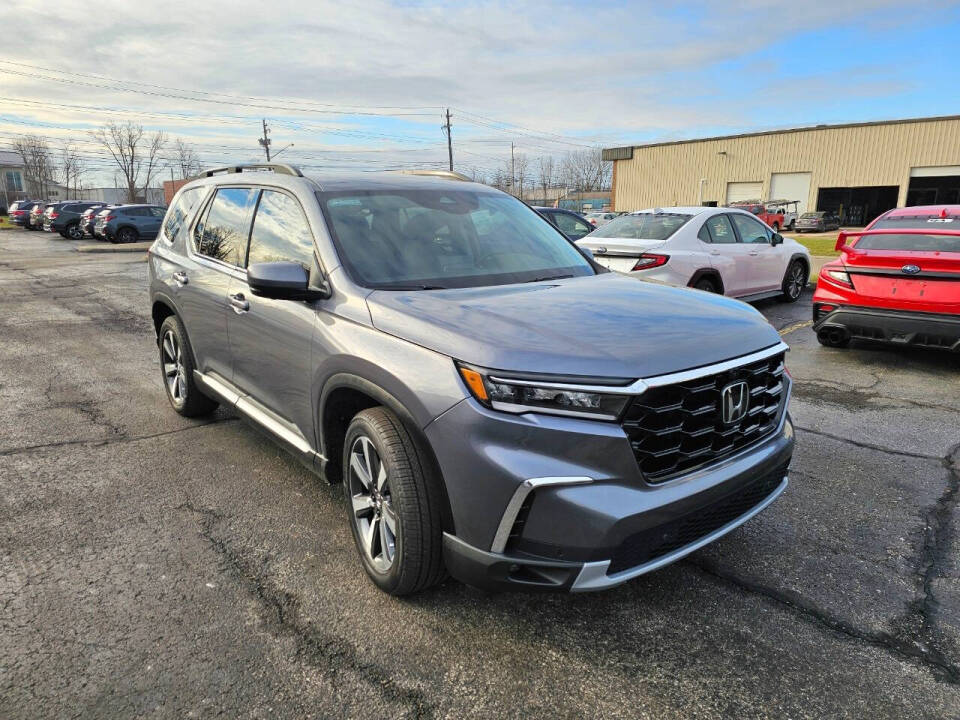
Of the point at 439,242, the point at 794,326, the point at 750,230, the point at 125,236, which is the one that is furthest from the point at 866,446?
the point at 125,236

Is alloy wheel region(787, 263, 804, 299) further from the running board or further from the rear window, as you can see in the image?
the running board

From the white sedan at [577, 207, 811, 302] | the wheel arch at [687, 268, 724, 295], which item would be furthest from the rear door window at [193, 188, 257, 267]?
the wheel arch at [687, 268, 724, 295]

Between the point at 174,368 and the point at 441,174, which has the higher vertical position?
the point at 441,174

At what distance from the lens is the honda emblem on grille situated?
2.57m

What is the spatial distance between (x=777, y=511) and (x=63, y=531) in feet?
12.4

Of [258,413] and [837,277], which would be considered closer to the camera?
[258,413]

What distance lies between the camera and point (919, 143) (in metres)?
40.2

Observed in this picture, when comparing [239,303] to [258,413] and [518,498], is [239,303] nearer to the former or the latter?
[258,413]

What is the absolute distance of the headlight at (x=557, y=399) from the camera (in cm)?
228

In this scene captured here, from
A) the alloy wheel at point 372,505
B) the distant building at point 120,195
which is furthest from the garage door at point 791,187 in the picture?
the distant building at point 120,195

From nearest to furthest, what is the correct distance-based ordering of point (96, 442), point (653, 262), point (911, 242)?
point (96, 442) < point (911, 242) < point (653, 262)

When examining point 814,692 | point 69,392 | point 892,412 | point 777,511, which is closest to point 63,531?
point 69,392

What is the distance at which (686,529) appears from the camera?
8.12 ft

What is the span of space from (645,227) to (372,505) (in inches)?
279
